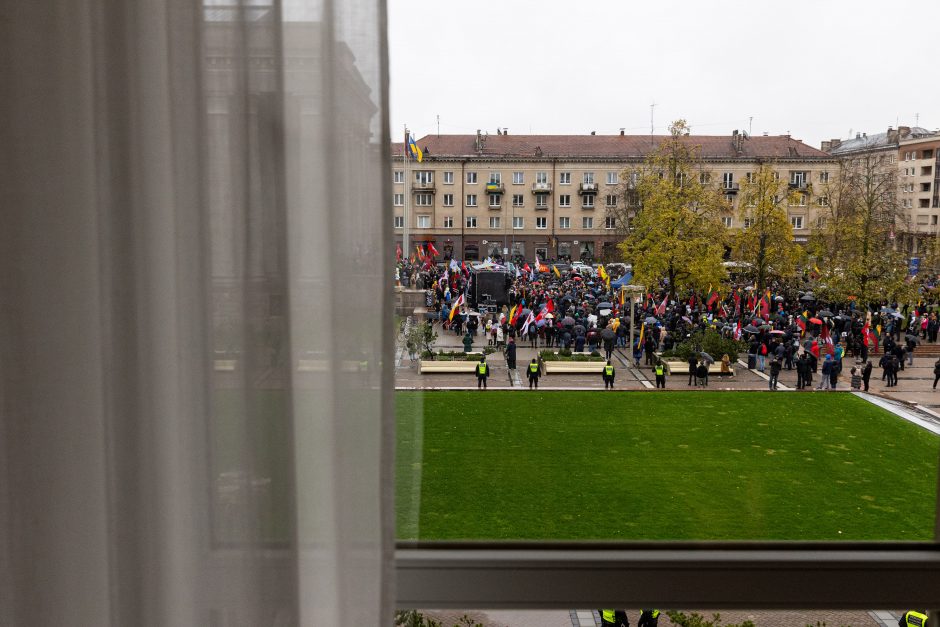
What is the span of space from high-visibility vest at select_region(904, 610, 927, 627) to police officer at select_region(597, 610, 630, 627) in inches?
20.3

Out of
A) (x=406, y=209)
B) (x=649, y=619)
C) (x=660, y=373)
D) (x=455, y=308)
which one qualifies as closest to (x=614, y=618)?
(x=649, y=619)

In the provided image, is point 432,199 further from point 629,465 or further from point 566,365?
point 566,365

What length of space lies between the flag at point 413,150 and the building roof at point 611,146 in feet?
1.38

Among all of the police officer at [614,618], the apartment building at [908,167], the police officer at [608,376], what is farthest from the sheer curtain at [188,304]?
the police officer at [608,376]

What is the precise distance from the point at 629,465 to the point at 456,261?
28.0 inches

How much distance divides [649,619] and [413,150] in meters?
1.02

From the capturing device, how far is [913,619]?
4.35 feet

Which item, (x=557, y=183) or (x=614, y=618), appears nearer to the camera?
(x=614, y=618)

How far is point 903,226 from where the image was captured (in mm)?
1826

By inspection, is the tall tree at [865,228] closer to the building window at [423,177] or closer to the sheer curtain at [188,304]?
the building window at [423,177]

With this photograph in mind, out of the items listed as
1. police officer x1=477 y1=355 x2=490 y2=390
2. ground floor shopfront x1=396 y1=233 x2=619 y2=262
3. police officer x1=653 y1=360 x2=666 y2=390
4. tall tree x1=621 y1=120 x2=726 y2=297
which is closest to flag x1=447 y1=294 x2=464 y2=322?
ground floor shopfront x1=396 y1=233 x2=619 y2=262

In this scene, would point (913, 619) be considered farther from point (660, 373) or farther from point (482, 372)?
point (660, 373)

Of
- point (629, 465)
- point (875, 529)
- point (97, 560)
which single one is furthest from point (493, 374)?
point (97, 560)

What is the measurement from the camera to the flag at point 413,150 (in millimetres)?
1046
